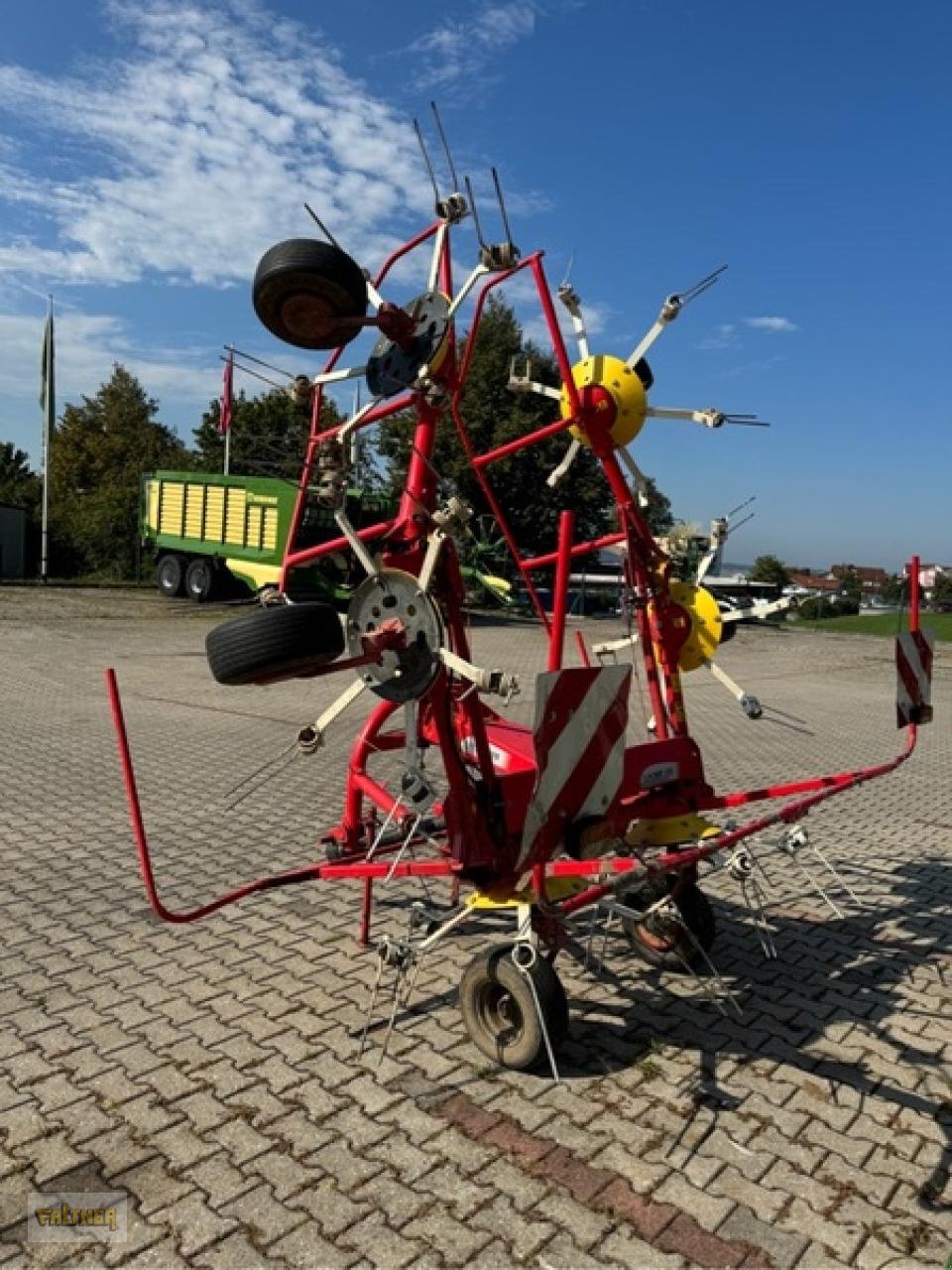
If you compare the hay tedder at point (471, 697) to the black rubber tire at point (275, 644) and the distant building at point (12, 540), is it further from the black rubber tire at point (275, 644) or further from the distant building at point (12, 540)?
the distant building at point (12, 540)

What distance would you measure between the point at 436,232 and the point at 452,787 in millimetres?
2214

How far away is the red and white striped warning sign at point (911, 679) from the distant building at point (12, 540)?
30.5 metres

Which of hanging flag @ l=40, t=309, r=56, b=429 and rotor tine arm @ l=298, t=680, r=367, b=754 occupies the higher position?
hanging flag @ l=40, t=309, r=56, b=429

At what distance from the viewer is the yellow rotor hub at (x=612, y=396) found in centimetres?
446

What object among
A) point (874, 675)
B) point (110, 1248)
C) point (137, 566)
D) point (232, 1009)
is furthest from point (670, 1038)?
point (137, 566)

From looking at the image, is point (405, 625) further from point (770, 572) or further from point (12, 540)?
point (770, 572)

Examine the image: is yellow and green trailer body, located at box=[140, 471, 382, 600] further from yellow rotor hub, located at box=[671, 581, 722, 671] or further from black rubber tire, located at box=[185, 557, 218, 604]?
yellow rotor hub, located at box=[671, 581, 722, 671]

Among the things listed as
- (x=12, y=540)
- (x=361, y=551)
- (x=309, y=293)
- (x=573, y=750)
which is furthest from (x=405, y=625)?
(x=12, y=540)

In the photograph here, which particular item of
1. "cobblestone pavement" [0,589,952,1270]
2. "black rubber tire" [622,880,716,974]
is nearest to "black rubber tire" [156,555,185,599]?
"cobblestone pavement" [0,589,952,1270]

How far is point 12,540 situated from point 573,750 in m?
31.1

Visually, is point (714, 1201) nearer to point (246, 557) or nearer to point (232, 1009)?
point (232, 1009)

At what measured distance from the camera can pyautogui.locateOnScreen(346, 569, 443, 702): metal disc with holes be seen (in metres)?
3.14

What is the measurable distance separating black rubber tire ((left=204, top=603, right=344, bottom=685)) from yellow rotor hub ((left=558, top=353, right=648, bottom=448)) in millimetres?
1955

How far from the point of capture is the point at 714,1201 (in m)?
2.76
